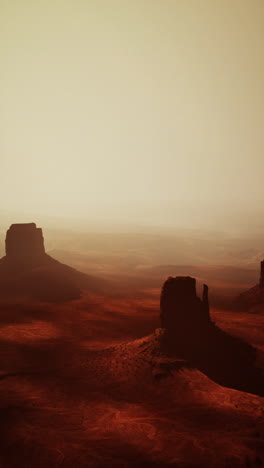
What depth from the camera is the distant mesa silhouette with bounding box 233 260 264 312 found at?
57.5 meters

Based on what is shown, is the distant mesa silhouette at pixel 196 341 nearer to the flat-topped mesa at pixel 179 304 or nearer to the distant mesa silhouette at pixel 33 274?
the flat-topped mesa at pixel 179 304

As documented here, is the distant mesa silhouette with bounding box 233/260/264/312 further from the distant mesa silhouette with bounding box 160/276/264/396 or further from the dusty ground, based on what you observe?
the distant mesa silhouette with bounding box 160/276/264/396

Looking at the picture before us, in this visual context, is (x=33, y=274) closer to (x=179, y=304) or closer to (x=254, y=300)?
(x=254, y=300)

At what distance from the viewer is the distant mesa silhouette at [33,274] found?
67.5m

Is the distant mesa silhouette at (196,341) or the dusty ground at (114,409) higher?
the distant mesa silhouette at (196,341)

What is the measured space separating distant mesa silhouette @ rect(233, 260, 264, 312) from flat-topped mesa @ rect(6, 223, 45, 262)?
140ft

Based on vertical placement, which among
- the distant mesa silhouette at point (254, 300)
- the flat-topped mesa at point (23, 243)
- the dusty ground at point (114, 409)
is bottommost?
the dusty ground at point (114, 409)

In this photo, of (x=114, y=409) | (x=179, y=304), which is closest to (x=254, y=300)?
(x=179, y=304)

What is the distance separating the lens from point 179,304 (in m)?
33.6

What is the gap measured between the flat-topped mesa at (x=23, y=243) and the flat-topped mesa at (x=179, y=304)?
1900 inches

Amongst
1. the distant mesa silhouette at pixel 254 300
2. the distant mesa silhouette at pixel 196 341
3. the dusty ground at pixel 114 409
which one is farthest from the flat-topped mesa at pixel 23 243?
the distant mesa silhouette at pixel 196 341

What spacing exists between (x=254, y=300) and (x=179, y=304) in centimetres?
3131

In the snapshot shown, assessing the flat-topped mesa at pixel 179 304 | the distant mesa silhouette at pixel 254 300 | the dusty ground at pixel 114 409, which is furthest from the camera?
the distant mesa silhouette at pixel 254 300

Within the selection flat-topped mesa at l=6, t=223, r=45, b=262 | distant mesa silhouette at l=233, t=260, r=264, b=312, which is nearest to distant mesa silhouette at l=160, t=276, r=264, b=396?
distant mesa silhouette at l=233, t=260, r=264, b=312
